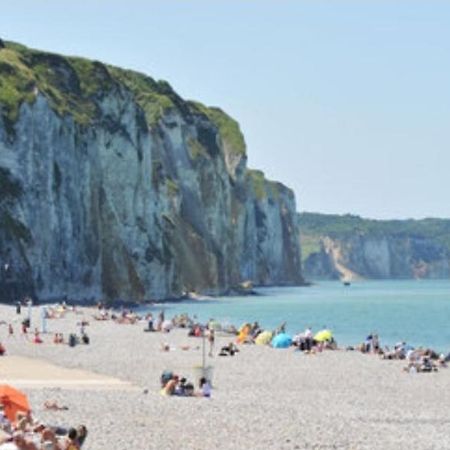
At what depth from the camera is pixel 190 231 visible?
483 feet

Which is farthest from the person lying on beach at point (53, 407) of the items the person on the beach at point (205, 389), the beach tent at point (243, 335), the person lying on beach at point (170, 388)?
the beach tent at point (243, 335)

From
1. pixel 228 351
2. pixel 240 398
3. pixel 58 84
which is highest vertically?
pixel 58 84

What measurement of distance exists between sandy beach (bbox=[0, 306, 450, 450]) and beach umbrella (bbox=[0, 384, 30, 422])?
72 cm

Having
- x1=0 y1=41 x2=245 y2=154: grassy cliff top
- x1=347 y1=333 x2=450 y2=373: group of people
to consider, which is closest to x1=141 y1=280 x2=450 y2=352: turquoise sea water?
x1=347 y1=333 x2=450 y2=373: group of people

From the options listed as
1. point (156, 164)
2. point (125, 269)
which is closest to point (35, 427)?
point (125, 269)

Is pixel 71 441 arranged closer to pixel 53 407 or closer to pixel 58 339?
pixel 53 407

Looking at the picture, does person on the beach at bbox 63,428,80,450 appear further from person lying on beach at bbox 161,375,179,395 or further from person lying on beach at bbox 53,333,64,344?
person lying on beach at bbox 53,333,64,344

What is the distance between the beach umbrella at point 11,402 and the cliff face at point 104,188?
2514 inches

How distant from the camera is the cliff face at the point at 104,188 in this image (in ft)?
304

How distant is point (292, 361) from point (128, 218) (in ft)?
237

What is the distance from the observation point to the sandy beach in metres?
23.0

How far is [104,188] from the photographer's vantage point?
370 ft

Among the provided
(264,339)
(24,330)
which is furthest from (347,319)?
(24,330)

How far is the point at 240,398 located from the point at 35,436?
1242 centimetres
